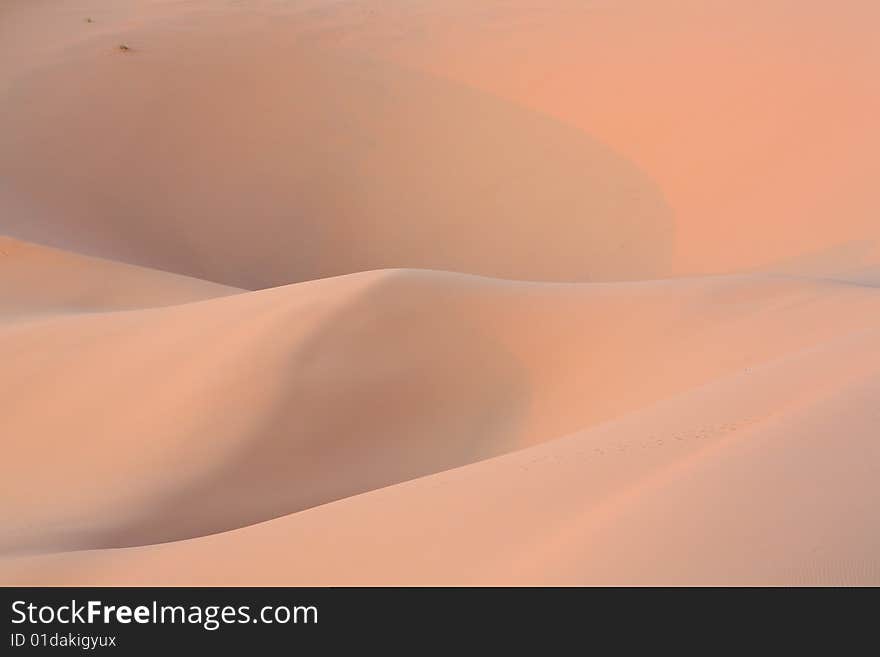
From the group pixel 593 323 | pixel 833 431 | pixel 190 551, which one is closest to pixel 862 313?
pixel 593 323

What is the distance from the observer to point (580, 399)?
13.9 ft

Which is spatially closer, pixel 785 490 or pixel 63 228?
pixel 785 490

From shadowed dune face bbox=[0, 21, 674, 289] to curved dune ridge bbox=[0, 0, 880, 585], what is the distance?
0.11ft

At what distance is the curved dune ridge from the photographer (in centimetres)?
261

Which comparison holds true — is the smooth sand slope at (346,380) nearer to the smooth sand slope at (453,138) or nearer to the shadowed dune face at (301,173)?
the smooth sand slope at (453,138)

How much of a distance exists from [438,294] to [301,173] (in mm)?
5332

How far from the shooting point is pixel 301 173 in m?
9.80

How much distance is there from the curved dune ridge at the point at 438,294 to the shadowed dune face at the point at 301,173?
3 centimetres
